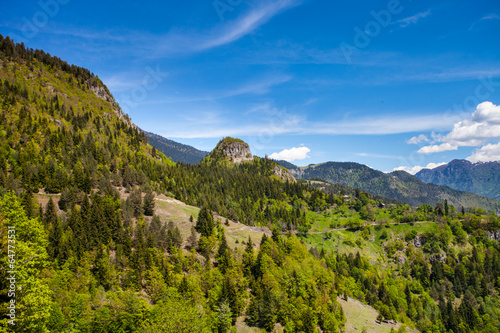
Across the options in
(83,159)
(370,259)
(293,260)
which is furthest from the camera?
(370,259)

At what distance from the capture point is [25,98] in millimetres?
137625

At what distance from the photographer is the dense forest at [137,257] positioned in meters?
44.9

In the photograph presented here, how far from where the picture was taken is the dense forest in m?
44.9

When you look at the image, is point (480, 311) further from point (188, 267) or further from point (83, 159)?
point (83, 159)

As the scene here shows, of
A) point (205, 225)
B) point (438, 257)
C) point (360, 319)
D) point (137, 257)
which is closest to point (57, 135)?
point (205, 225)

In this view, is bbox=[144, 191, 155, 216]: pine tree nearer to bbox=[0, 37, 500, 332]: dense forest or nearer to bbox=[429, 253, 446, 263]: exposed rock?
bbox=[0, 37, 500, 332]: dense forest

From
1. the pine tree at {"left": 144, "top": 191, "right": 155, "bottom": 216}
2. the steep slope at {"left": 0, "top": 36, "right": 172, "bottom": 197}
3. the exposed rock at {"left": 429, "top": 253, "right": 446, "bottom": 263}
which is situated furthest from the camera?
the exposed rock at {"left": 429, "top": 253, "right": 446, "bottom": 263}

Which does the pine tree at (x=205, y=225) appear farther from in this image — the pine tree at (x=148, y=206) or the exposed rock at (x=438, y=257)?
the exposed rock at (x=438, y=257)

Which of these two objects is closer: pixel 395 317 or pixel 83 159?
pixel 395 317

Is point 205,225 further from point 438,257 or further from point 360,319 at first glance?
point 438,257

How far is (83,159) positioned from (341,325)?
14454cm

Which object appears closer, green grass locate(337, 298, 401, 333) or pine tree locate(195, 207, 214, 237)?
green grass locate(337, 298, 401, 333)

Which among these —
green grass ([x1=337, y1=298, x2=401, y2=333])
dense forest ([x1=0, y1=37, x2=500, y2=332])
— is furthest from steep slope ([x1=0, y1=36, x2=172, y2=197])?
green grass ([x1=337, y1=298, x2=401, y2=333])

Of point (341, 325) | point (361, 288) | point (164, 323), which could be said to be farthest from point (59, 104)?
point (361, 288)
